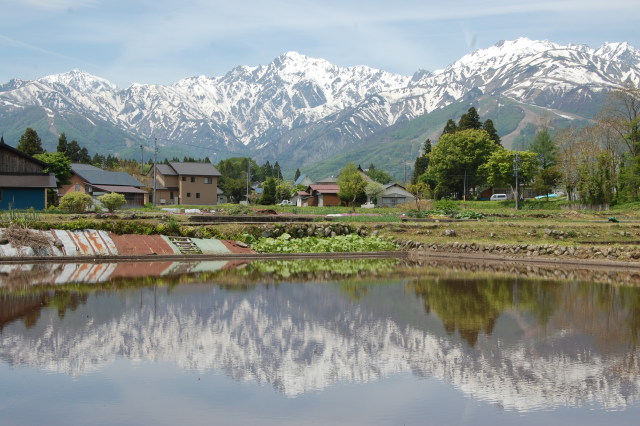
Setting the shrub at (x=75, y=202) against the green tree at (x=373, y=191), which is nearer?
the shrub at (x=75, y=202)

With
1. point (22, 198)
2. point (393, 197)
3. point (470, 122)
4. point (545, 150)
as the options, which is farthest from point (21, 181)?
point (545, 150)

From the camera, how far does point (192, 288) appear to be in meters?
23.8

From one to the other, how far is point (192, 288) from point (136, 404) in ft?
41.2

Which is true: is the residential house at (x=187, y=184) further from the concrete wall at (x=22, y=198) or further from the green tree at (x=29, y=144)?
the concrete wall at (x=22, y=198)

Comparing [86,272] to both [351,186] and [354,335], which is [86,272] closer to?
[354,335]

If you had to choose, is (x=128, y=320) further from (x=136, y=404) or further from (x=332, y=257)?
(x=332, y=257)

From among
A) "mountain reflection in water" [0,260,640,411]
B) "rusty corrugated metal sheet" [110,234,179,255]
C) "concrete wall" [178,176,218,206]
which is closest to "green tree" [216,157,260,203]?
"concrete wall" [178,176,218,206]

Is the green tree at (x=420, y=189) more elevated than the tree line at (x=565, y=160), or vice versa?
the tree line at (x=565, y=160)

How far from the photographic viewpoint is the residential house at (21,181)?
180 ft

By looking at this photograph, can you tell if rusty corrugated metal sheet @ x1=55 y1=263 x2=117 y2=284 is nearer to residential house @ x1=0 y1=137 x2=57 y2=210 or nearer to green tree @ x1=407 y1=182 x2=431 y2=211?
residential house @ x1=0 y1=137 x2=57 y2=210

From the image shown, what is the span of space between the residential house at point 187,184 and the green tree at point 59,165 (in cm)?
→ 1688

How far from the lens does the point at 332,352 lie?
14531 mm

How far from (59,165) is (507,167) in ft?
176

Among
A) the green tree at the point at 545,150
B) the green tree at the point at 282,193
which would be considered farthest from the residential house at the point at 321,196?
the green tree at the point at 545,150
